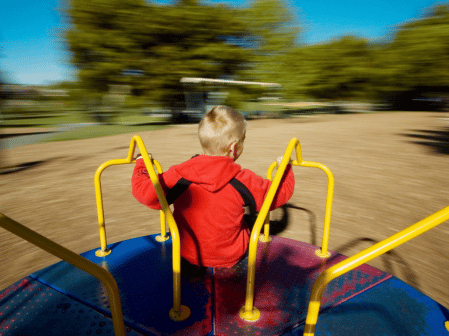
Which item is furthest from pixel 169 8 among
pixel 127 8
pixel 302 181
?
pixel 302 181

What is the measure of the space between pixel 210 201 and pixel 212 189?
0.09 metres

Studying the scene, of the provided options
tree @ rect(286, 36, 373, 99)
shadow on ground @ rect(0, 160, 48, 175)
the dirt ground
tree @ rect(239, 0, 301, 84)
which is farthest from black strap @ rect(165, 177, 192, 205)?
tree @ rect(286, 36, 373, 99)

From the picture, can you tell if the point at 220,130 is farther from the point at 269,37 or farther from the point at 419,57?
the point at 419,57

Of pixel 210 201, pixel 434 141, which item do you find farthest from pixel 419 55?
pixel 210 201

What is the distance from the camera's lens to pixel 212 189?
4.87 ft

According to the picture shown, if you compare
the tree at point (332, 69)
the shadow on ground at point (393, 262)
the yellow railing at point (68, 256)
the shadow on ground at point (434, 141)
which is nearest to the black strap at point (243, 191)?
the yellow railing at point (68, 256)

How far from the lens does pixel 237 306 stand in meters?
1.62

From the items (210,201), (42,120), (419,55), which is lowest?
(42,120)

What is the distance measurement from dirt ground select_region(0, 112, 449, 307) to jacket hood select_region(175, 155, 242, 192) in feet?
5.76

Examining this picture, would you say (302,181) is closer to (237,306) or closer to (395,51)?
(237,306)

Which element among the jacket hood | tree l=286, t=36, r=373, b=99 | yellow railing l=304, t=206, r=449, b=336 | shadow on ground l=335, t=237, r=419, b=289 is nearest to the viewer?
yellow railing l=304, t=206, r=449, b=336

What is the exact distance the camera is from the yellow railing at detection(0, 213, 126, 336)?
33.4 inches

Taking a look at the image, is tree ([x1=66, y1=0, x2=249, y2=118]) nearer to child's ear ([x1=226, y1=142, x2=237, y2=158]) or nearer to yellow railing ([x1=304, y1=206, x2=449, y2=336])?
child's ear ([x1=226, y1=142, x2=237, y2=158])

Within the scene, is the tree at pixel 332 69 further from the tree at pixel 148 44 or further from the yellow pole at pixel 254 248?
the yellow pole at pixel 254 248
